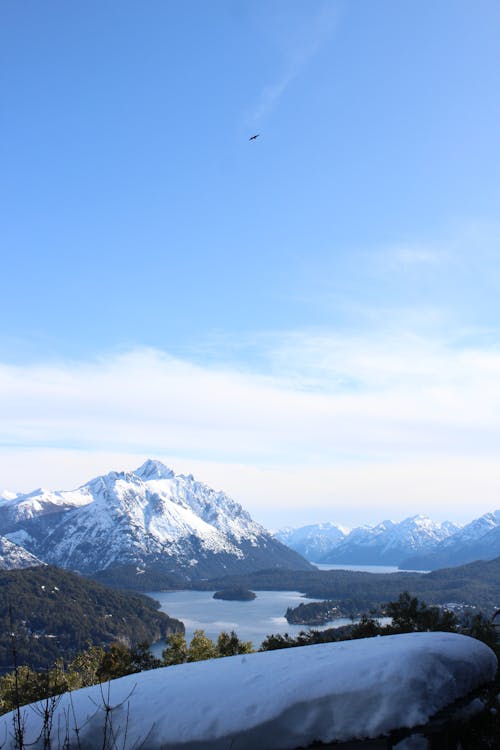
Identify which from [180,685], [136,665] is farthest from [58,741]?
[136,665]

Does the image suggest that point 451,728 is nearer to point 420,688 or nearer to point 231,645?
point 420,688

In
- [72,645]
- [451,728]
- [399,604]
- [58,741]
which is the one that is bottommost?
[72,645]

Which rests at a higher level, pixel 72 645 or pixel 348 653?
pixel 348 653

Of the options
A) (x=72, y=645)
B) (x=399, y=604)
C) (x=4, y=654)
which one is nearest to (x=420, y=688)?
(x=399, y=604)

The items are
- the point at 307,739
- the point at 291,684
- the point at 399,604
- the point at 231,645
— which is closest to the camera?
the point at 307,739

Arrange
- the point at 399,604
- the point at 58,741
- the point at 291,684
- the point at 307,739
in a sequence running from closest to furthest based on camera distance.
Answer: the point at 307,739 → the point at 291,684 → the point at 58,741 → the point at 399,604

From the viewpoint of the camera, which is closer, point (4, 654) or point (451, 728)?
point (451, 728)
